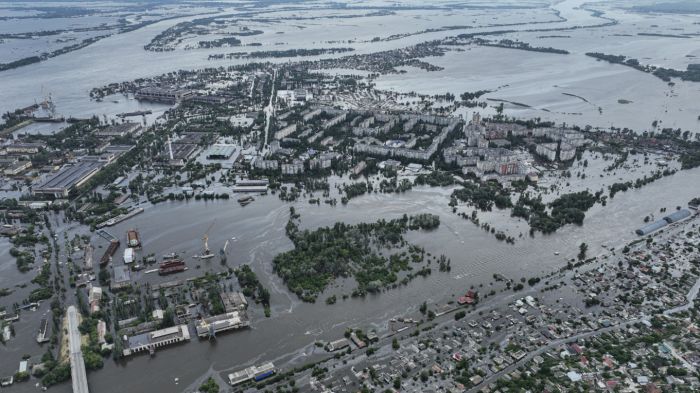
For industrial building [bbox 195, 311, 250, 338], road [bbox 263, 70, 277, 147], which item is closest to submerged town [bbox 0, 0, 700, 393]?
industrial building [bbox 195, 311, 250, 338]

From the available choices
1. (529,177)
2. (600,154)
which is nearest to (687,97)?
(600,154)

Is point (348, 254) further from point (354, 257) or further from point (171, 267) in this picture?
point (171, 267)

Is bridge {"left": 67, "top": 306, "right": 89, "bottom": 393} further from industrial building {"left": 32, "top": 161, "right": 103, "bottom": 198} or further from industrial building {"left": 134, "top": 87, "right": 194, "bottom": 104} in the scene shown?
industrial building {"left": 134, "top": 87, "right": 194, "bottom": 104}

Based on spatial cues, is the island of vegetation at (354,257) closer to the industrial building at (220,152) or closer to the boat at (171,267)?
the boat at (171,267)

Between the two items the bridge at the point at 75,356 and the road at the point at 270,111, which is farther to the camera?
the road at the point at 270,111

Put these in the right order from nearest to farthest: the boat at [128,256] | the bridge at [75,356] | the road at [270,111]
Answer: the bridge at [75,356]
the boat at [128,256]
the road at [270,111]

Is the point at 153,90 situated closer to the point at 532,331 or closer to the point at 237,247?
the point at 237,247

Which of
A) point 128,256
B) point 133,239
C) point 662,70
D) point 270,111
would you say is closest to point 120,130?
point 270,111

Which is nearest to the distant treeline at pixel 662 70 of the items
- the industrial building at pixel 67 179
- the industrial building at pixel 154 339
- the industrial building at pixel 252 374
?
the industrial building at pixel 252 374
